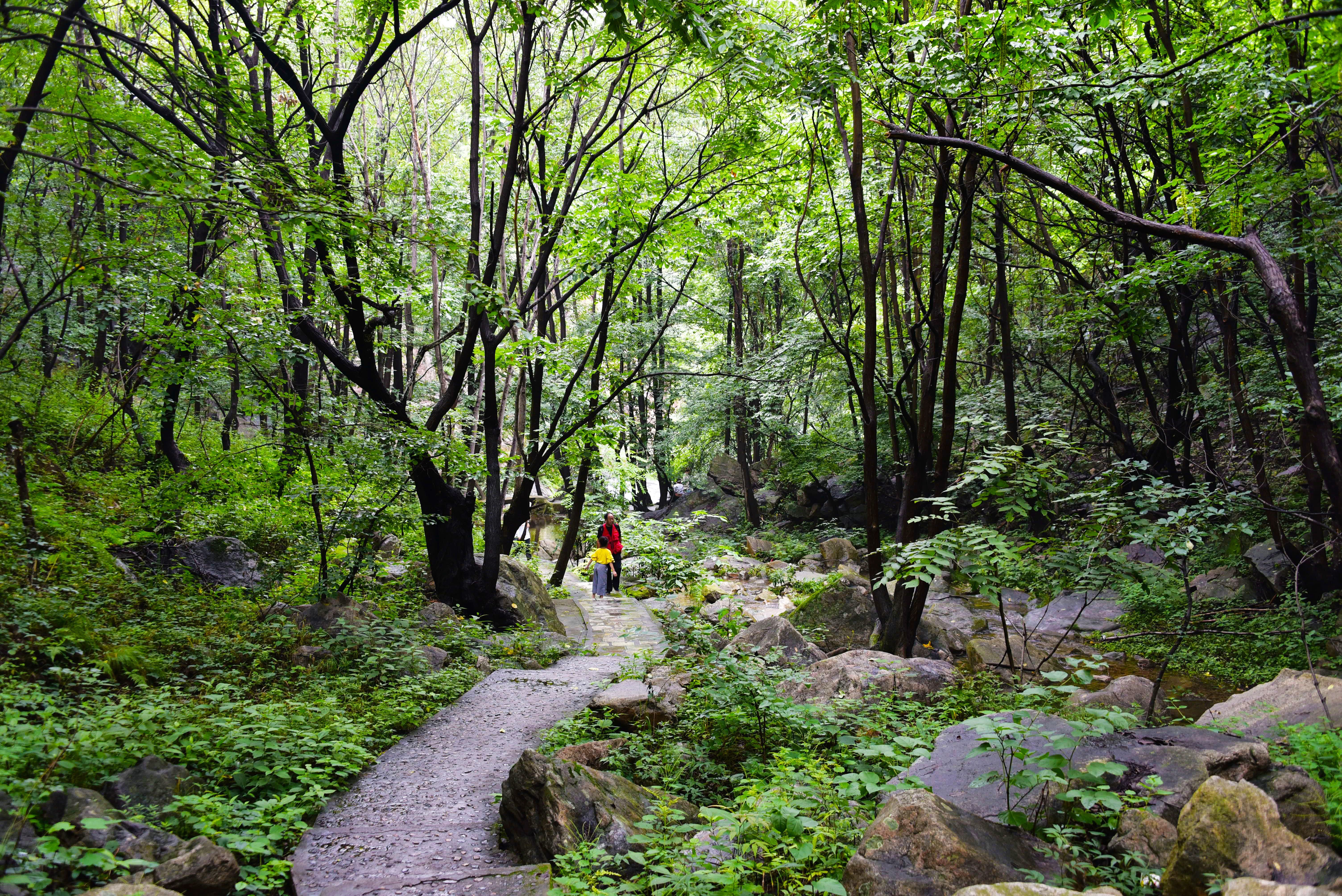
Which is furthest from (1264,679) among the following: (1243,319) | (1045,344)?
(1045,344)

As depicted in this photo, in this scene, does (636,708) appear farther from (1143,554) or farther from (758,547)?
(758,547)

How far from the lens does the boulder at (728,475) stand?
81.3ft

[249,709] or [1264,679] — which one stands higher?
[249,709]

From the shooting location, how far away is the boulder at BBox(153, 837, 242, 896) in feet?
9.16

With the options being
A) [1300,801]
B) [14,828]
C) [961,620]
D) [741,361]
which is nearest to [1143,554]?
[961,620]

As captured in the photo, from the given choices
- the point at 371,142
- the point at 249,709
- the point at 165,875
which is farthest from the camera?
the point at 371,142

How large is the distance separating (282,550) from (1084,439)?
643 inches

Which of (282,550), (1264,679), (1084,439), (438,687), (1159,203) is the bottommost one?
(1264,679)

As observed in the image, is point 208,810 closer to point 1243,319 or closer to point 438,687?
point 438,687

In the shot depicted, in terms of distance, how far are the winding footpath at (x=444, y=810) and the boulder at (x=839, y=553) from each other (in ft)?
35.2

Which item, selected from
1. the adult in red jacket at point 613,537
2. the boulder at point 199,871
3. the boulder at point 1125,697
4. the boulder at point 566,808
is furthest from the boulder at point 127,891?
the adult in red jacket at point 613,537

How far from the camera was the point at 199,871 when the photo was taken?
114 inches

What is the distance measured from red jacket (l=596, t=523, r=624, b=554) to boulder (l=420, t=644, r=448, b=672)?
5972mm

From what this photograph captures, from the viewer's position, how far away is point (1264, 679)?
7.78 meters
